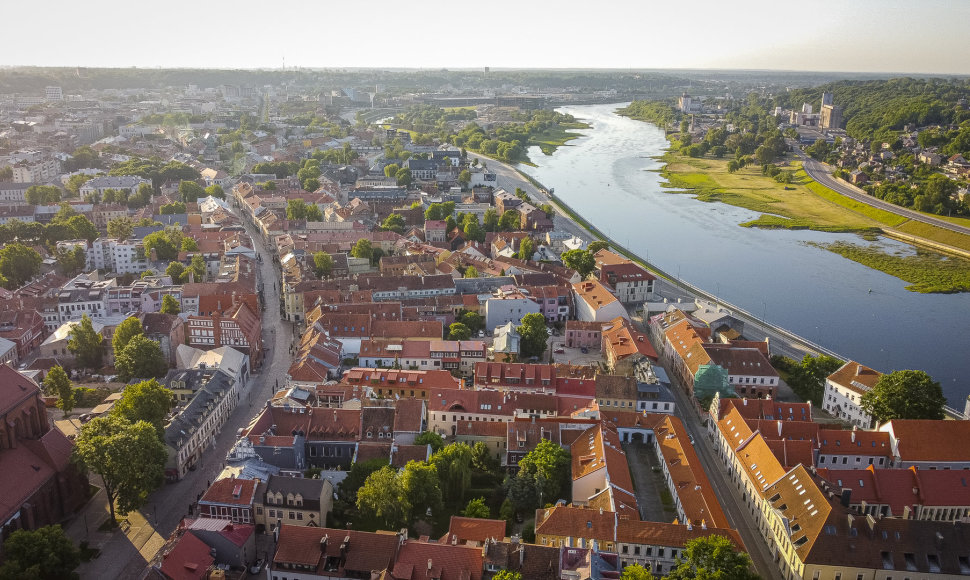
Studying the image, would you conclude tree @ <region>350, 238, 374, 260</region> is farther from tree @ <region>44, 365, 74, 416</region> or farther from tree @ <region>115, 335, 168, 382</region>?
tree @ <region>44, 365, 74, 416</region>

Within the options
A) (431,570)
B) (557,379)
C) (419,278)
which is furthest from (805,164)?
(431,570)

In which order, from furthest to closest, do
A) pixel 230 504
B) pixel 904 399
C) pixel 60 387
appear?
pixel 60 387
pixel 904 399
pixel 230 504

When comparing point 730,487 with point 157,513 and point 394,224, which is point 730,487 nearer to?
point 157,513

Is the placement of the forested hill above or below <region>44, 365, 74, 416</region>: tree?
above

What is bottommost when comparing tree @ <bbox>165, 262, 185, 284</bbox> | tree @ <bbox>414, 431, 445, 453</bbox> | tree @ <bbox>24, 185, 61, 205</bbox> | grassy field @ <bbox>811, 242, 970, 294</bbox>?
grassy field @ <bbox>811, 242, 970, 294</bbox>

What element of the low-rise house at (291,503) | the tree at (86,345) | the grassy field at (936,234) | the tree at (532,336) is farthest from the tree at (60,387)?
the grassy field at (936,234)

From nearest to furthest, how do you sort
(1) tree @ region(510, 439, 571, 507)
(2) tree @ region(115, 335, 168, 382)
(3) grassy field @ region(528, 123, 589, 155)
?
(1) tree @ region(510, 439, 571, 507) < (2) tree @ region(115, 335, 168, 382) < (3) grassy field @ region(528, 123, 589, 155)

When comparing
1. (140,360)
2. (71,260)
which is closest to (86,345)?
(140,360)

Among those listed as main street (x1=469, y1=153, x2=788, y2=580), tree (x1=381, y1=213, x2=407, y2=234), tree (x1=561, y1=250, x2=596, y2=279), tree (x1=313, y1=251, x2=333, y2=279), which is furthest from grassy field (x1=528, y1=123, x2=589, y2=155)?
main street (x1=469, y1=153, x2=788, y2=580)
